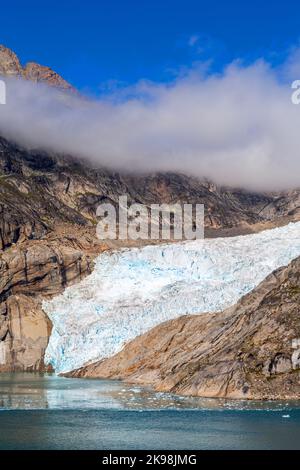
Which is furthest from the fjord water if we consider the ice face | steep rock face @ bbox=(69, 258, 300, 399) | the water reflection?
the ice face

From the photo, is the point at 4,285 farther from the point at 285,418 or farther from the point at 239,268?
the point at 285,418

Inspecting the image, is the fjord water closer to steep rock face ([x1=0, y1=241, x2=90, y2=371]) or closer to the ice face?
the ice face

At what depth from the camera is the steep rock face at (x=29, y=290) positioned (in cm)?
12356

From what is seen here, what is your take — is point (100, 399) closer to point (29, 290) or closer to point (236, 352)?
point (236, 352)

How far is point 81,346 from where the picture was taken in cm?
10781

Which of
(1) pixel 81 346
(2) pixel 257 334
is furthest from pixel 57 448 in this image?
(1) pixel 81 346

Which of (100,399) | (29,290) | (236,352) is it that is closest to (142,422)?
(100,399)

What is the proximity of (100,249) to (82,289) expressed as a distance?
90.9ft

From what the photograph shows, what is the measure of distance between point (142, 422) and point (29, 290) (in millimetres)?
82394

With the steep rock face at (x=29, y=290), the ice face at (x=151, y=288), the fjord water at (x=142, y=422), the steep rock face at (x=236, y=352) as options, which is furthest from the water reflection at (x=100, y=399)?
the steep rock face at (x=29, y=290)

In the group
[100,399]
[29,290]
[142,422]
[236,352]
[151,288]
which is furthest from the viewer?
[29,290]

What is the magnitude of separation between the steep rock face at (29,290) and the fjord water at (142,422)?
47.8 metres

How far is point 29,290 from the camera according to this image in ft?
440

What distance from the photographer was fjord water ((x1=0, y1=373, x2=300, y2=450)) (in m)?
46.2
